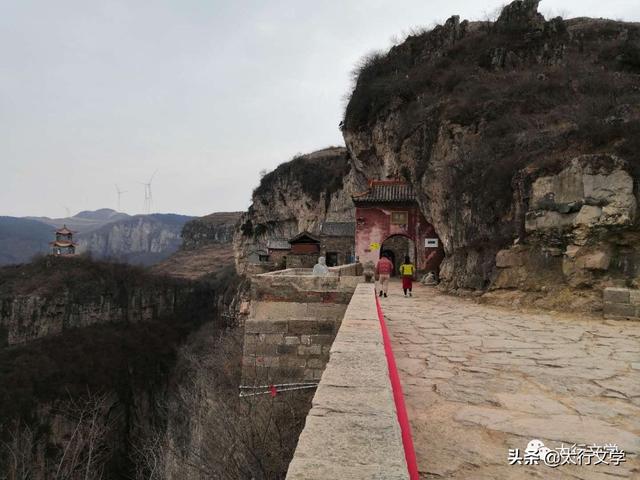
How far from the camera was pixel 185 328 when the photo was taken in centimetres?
5291

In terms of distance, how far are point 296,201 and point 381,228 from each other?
2580 cm

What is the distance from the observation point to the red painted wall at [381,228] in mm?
21469

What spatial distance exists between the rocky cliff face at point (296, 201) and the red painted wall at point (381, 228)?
14474 millimetres

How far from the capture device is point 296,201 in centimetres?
4662

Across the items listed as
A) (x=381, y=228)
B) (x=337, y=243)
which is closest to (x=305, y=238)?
(x=337, y=243)

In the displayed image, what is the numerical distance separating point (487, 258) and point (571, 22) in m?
23.4

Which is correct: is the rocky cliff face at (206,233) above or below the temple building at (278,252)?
above

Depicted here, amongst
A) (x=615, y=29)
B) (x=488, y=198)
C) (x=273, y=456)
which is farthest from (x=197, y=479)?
(x=615, y=29)

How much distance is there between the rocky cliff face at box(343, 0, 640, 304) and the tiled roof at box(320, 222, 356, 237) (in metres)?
5.16

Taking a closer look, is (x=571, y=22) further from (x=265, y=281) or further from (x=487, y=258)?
(x=265, y=281)

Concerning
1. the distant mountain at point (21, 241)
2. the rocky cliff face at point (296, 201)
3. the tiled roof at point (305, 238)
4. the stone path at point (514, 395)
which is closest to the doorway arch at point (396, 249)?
the tiled roof at point (305, 238)

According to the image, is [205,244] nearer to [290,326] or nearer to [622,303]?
[290,326]

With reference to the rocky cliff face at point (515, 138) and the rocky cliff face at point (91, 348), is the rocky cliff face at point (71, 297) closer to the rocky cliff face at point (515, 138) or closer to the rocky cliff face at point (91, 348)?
the rocky cliff face at point (91, 348)

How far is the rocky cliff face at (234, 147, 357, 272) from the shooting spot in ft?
137
